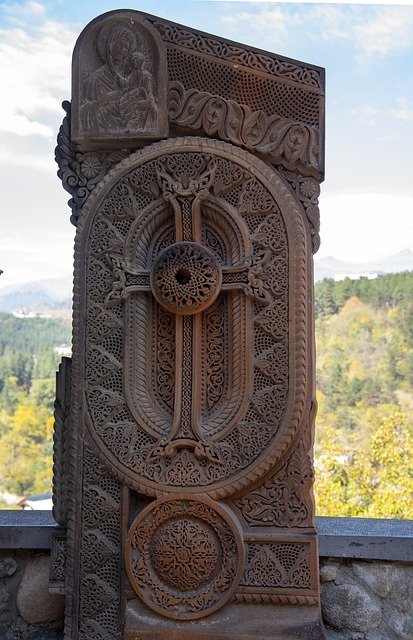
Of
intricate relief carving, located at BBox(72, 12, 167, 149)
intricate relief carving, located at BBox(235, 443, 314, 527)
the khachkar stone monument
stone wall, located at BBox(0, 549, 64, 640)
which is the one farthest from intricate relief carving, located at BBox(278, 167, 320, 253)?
stone wall, located at BBox(0, 549, 64, 640)

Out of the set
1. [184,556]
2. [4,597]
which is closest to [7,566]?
[4,597]

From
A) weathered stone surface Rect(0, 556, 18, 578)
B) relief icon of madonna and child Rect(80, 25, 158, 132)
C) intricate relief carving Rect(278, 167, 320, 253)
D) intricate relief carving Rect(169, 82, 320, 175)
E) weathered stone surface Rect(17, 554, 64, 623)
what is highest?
relief icon of madonna and child Rect(80, 25, 158, 132)

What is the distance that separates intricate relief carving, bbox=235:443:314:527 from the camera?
232 cm

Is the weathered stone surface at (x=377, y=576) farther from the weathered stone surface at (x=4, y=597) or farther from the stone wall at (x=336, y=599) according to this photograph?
the weathered stone surface at (x=4, y=597)

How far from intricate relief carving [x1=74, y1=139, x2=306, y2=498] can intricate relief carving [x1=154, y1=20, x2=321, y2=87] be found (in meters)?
0.31

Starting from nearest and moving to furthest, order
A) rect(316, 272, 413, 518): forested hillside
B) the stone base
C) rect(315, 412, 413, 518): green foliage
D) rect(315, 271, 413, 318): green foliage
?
the stone base, rect(315, 412, 413, 518): green foliage, rect(316, 272, 413, 518): forested hillside, rect(315, 271, 413, 318): green foliage

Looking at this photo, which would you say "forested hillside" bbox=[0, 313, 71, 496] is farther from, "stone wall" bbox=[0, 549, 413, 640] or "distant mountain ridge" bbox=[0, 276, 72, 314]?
"stone wall" bbox=[0, 549, 413, 640]

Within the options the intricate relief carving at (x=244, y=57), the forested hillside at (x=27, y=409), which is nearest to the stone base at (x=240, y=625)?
the intricate relief carving at (x=244, y=57)

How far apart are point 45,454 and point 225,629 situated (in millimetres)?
21296

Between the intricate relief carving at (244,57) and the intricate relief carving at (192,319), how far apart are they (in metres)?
0.31

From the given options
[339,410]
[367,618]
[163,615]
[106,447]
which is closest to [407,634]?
[367,618]

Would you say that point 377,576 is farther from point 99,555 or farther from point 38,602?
point 38,602

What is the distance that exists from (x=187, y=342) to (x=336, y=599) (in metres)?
1.07

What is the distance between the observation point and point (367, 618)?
2.47 metres
